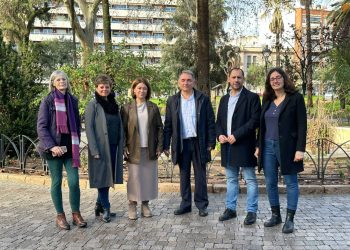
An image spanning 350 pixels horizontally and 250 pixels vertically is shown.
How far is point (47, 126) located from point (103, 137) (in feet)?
A: 2.37

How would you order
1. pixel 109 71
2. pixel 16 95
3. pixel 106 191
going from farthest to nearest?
pixel 16 95
pixel 109 71
pixel 106 191

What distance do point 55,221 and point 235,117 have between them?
2.81 metres

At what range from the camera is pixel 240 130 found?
5.64m

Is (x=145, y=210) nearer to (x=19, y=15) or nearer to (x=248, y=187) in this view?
(x=248, y=187)

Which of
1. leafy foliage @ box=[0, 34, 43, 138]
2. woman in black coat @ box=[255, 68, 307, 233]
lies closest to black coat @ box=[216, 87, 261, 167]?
woman in black coat @ box=[255, 68, 307, 233]

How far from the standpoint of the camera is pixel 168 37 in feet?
138

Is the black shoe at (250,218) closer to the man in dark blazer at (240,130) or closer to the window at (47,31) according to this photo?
the man in dark blazer at (240,130)

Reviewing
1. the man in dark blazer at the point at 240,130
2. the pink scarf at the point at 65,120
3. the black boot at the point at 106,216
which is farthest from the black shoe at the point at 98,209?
the man in dark blazer at the point at 240,130

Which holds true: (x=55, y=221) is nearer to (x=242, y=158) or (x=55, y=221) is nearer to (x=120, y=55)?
(x=242, y=158)

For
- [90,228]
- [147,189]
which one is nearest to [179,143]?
[147,189]

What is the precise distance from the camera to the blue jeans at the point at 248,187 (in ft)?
19.1

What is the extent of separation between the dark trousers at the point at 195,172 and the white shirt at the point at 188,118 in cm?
11

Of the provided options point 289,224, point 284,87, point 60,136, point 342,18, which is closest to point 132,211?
point 60,136

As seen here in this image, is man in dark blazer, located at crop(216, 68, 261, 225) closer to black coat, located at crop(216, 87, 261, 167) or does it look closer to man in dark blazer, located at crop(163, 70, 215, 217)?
black coat, located at crop(216, 87, 261, 167)
